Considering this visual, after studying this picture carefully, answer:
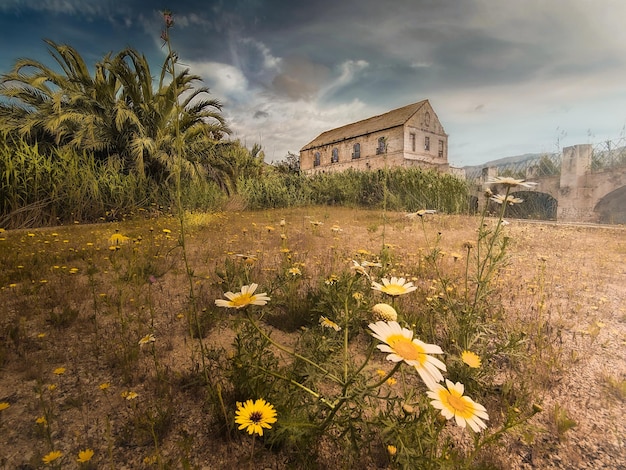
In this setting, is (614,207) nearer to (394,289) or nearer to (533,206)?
(533,206)

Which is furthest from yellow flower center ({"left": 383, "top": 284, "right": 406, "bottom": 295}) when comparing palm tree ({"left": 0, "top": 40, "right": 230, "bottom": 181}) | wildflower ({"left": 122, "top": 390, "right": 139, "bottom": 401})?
palm tree ({"left": 0, "top": 40, "right": 230, "bottom": 181})

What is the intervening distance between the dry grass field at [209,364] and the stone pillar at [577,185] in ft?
34.0

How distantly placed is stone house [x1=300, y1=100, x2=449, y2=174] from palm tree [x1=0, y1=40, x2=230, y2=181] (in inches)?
616

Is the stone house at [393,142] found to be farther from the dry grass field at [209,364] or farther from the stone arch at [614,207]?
the dry grass field at [209,364]

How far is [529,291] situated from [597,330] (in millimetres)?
732

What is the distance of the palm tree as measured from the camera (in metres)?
7.35

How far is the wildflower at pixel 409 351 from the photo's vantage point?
626 millimetres

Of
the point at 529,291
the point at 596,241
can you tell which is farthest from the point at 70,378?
the point at 596,241

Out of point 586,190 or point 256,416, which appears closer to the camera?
point 256,416

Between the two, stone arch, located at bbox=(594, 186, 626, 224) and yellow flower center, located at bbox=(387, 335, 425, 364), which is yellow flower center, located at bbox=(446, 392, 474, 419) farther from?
stone arch, located at bbox=(594, 186, 626, 224)

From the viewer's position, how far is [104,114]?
8219mm

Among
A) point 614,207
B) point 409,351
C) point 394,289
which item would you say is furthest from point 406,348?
point 614,207

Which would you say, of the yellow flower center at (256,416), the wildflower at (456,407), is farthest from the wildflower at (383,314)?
the yellow flower center at (256,416)

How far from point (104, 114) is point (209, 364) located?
9.62m
